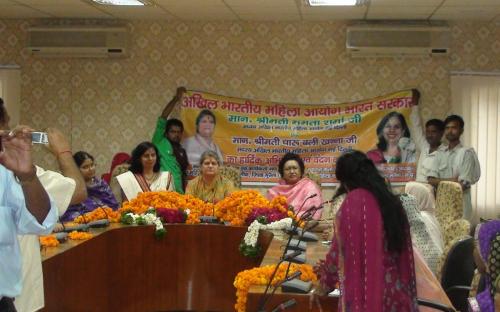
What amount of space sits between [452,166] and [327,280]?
4.27 metres

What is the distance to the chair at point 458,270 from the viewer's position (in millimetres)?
3748

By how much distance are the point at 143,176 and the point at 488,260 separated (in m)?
4.26

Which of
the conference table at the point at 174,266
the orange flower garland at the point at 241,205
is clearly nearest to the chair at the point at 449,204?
the orange flower garland at the point at 241,205

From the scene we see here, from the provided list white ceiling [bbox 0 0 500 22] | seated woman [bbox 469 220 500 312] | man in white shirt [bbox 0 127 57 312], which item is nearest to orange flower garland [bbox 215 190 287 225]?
white ceiling [bbox 0 0 500 22]

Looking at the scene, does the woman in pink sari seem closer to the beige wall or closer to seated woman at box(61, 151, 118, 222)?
seated woman at box(61, 151, 118, 222)

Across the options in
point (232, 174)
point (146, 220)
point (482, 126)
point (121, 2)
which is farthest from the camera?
point (482, 126)

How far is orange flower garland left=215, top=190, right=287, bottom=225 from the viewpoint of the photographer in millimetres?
5105

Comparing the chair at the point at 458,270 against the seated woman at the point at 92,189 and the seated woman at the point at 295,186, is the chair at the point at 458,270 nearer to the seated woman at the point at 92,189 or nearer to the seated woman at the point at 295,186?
the seated woman at the point at 295,186

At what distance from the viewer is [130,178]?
6.29m

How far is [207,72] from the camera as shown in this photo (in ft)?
24.7

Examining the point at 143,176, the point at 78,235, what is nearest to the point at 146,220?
the point at 78,235

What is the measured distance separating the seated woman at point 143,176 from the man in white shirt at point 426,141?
2.60m

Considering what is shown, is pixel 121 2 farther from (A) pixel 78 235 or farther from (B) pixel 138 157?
→ (A) pixel 78 235

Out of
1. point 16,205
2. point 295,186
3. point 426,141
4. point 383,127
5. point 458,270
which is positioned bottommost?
point 458,270
